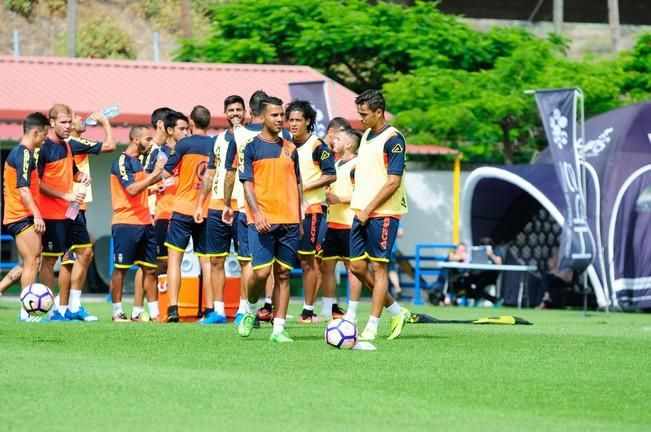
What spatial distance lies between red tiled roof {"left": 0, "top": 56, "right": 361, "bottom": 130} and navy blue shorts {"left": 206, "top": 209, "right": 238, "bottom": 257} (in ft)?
34.7

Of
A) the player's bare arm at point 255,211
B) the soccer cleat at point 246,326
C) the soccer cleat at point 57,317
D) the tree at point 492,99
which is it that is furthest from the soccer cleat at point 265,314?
the tree at point 492,99

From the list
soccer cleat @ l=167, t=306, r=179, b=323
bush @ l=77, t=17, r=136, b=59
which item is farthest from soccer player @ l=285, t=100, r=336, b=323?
bush @ l=77, t=17, r=136, b=59

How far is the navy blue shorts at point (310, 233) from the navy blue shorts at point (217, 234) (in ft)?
2.57

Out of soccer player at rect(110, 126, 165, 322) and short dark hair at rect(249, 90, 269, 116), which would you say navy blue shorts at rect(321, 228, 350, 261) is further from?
short dark hair at rect(249, 90, 269, 116)

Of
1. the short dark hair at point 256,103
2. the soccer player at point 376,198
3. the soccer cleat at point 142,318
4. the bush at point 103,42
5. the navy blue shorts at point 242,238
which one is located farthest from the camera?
the bush at point 103,42

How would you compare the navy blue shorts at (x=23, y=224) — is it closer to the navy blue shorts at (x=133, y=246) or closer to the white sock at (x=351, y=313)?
the navy blue shorts at (x=133, y=246)

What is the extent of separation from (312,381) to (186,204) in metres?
6.34

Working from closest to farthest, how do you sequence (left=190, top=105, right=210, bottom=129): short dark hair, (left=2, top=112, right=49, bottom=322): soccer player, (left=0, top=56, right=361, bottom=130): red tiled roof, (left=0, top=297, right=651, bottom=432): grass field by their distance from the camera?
(left=0, top=297, right=651, bottom=432): grass field → (left=2, top=112, right=49, bottom=322): soccer player → (left=190, top=105, right=210, bottom=129): short dark hair → (left=0, top=56, right=361, bottom=130): red tiled roof

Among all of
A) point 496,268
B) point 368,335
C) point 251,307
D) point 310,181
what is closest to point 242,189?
point 251,307

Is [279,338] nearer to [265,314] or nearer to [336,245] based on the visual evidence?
[265,314]

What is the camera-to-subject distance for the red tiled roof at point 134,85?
27.0m

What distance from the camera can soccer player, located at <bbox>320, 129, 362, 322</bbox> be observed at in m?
→ 17.0

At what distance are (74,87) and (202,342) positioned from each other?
51.3 ft

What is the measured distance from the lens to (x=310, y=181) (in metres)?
16.0
